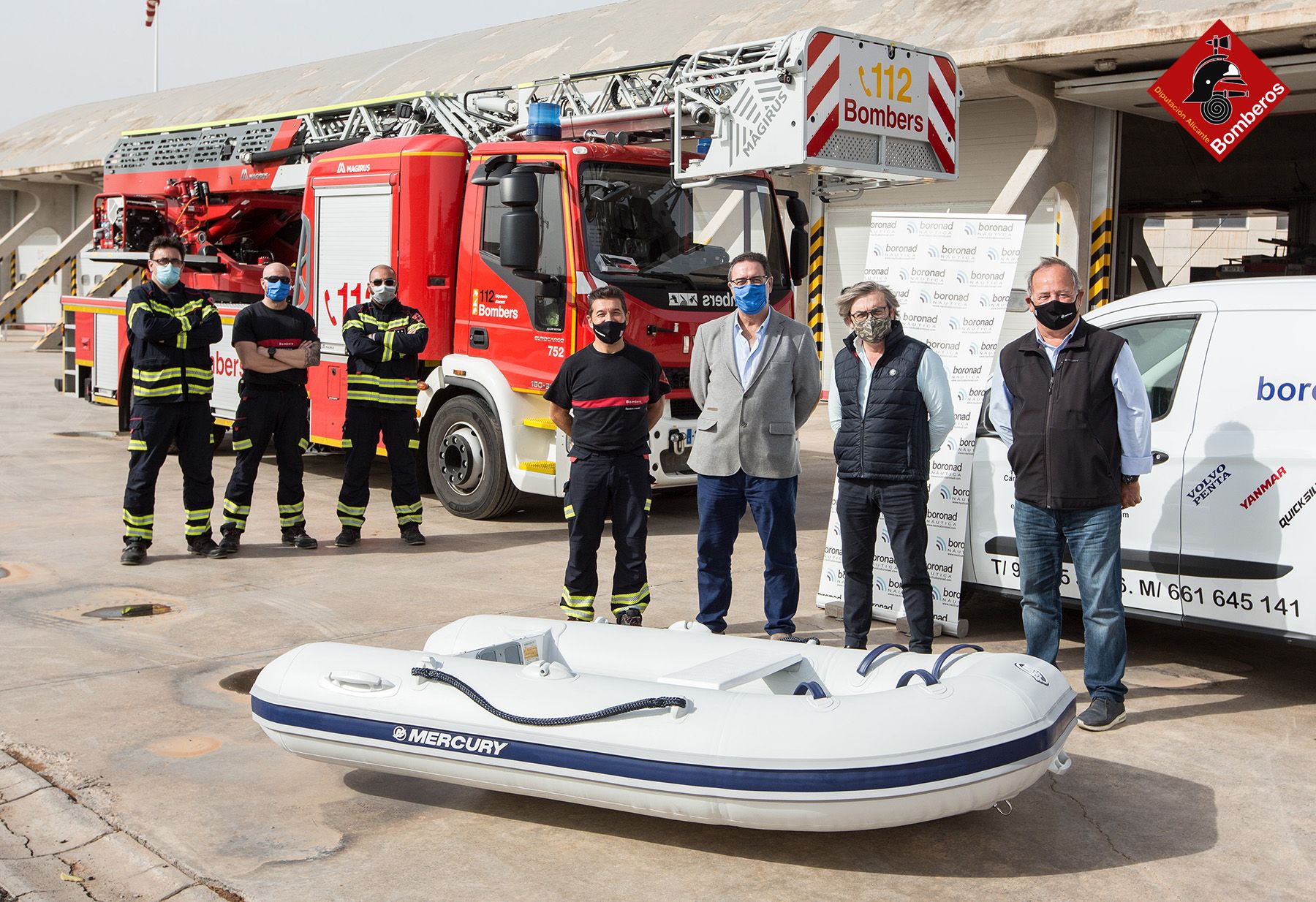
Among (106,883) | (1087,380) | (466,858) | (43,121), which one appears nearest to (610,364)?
(1087,380)

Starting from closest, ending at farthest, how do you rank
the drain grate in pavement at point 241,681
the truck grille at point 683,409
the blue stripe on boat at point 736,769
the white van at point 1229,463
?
the blue stripe on boat at point 736,769 → the white van at point 1229,463 → the drain grate in pavement at point 241,681 → the truck grille at point 683,409

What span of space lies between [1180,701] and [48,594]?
598 centimetres

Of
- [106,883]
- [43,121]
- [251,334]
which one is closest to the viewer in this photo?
[106,883]

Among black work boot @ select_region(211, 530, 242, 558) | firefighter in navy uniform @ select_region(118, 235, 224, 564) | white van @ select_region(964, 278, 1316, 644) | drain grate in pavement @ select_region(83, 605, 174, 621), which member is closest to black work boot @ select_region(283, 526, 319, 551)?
black work boot @ select_region(211, 530, 242, 558)

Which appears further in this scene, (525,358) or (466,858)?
(525,358)

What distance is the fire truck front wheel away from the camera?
9.67m

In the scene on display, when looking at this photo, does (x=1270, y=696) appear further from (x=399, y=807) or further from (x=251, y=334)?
(x=251, y=334)

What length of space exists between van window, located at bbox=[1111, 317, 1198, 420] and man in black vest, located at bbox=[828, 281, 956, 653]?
0.97 meters

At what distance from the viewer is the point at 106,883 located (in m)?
3.86

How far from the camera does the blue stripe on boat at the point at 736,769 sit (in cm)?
379

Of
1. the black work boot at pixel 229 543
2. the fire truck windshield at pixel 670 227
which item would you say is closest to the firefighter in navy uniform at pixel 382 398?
the black work boot at pixel 229 543

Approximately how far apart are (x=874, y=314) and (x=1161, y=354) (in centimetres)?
140

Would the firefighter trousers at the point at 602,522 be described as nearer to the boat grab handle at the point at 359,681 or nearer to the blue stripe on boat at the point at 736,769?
the boat grab handle at the point at 359,681

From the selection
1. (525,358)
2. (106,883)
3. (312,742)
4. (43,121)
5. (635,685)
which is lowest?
(106,883)
